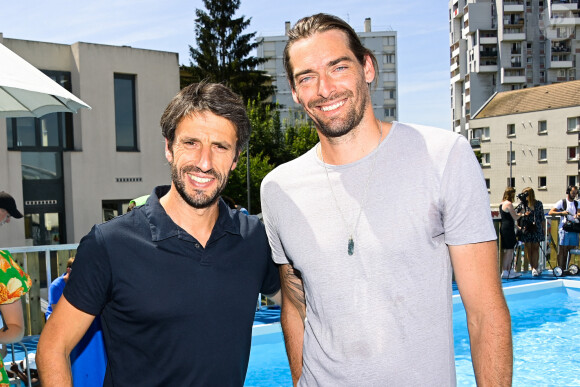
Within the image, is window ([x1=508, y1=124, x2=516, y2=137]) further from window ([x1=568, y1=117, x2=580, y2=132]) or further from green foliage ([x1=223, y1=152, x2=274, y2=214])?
green foliage ([x1=223, y1=152, x2=274, y2=214])

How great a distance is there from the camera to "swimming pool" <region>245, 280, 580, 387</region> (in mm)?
7305

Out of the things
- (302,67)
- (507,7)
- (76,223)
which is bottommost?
(76,223)

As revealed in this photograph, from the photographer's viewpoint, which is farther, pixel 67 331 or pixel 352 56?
pixel 352 56

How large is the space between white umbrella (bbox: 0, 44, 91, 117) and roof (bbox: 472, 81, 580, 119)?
57156mm

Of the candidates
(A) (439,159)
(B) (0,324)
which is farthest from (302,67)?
(B) (0,324)

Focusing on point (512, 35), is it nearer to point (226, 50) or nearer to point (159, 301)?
point (226, 50)

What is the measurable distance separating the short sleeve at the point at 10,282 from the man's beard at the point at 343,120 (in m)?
2.15

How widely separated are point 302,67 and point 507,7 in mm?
79804

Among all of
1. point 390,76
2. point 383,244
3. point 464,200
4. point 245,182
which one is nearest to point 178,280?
point 383,244

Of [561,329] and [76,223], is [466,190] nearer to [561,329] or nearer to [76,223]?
[561,329]

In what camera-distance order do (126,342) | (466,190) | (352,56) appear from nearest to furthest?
(466,190) < (126,342) < (352,56)

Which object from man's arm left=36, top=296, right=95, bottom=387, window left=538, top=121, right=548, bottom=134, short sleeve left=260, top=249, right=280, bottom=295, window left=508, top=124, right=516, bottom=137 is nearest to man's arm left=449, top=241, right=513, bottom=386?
short sleeve left=260, top=249, right=280, bottom=295

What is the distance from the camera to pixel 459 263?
1.92 m

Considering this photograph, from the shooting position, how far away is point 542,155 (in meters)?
55.6
